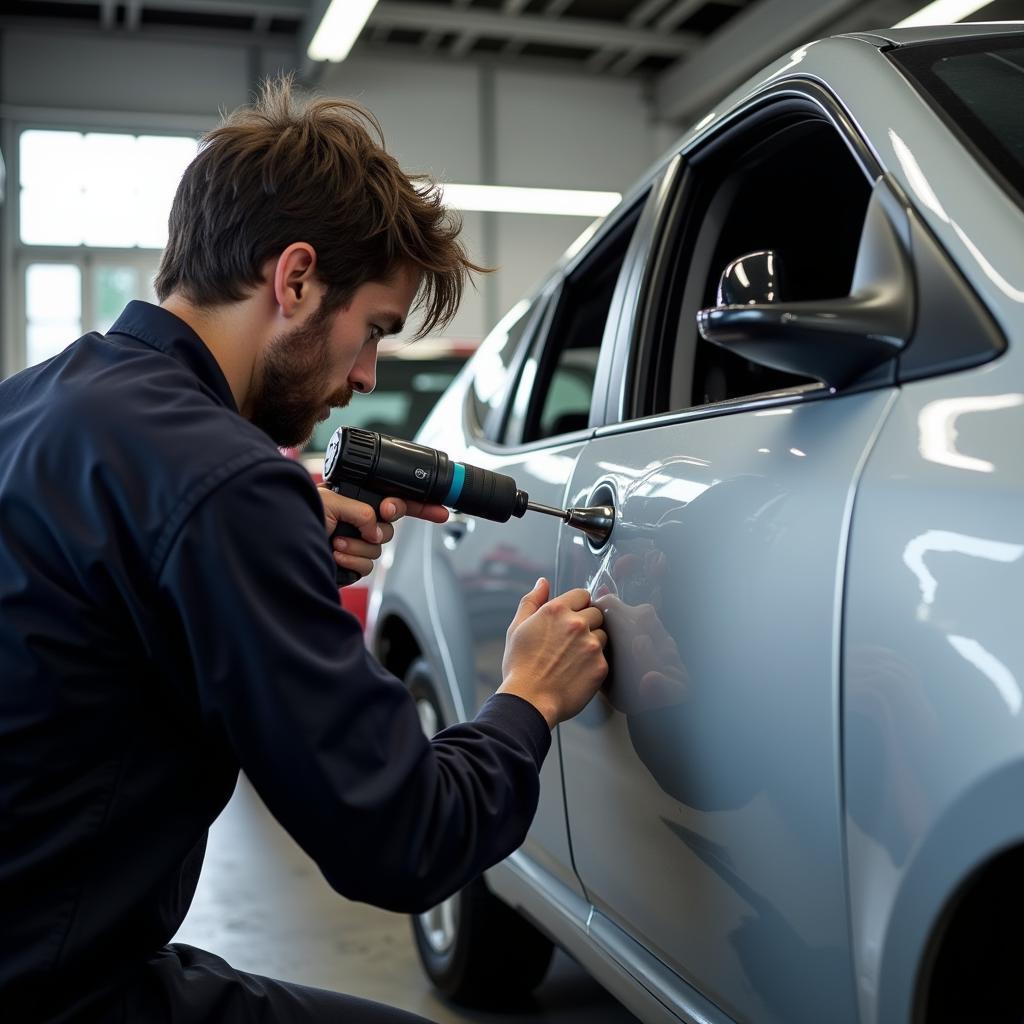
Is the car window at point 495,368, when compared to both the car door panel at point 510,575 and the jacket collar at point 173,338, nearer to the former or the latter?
the car door panel at point 510,575

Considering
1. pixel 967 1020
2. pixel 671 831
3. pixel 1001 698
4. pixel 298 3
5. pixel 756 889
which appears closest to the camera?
pixel 1001 698

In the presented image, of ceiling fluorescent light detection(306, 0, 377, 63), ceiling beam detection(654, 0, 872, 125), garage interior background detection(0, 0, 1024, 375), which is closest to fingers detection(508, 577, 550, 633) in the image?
ceiling fluorescent light detection(306, 0, 377, 63)

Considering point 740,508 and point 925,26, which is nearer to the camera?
point 740,508

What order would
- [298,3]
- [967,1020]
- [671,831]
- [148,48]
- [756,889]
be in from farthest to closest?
[148,48], [298,3], [671,831], [756,889], [967,1020]

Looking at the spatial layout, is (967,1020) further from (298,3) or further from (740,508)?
(298,3)

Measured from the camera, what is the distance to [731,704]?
1.17 m

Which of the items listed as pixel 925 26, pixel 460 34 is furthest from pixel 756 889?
pixel 460 34

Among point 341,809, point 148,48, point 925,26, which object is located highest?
point 148,48

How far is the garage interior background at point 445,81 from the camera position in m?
10.9

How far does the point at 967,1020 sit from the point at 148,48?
12.1 meters

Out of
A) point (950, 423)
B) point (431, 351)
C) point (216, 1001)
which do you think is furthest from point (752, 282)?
point (431, 351)

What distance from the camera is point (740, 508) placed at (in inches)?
46.8

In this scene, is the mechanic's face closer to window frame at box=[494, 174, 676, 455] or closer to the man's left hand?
the man's left hand

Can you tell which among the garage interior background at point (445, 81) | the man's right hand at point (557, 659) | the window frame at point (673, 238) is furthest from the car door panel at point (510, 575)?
the garage interior background at point (445, 81)
